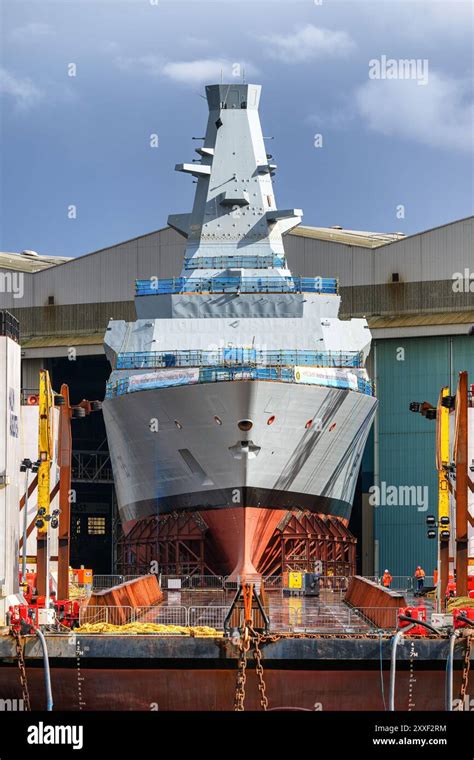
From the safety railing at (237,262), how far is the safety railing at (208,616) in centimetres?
3377

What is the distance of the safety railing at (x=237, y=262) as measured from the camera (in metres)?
83.4

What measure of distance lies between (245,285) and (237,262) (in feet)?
10.1

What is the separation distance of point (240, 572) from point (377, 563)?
20.4 meters

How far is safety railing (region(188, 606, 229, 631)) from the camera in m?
46.8

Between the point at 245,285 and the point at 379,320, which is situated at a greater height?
the point at 245,285

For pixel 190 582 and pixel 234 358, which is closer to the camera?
pixel 190 582

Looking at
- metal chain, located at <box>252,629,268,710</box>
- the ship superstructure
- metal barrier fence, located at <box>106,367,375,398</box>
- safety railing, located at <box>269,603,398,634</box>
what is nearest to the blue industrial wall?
the ship superstructure

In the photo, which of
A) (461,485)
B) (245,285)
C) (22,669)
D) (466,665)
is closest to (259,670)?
(466,665)

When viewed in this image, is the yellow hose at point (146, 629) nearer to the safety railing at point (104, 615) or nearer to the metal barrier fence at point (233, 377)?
the safety railing at point (104, 615)

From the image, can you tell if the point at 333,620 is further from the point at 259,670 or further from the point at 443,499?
the point at 259,670

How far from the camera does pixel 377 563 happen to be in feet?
284

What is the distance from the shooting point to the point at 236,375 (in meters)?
68.8

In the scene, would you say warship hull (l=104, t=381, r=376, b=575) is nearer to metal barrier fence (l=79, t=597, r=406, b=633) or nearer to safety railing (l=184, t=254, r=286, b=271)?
safety railing (l=184, t=254, r=286, b=271)

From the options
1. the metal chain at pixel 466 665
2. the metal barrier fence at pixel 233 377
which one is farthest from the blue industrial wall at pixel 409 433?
the metal chain at pixel 466 665
